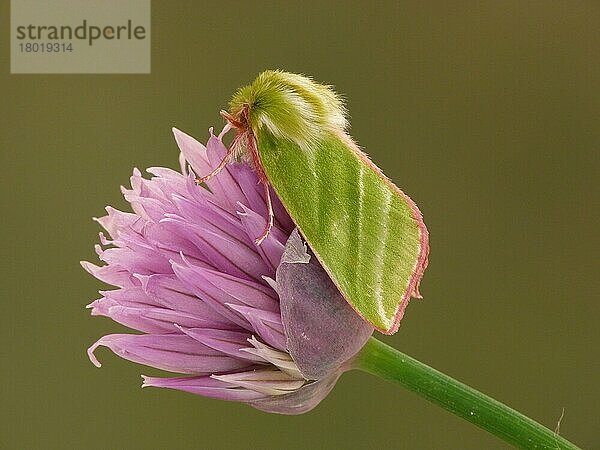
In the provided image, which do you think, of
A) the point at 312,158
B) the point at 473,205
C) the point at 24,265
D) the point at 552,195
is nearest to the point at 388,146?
the point at 473,205

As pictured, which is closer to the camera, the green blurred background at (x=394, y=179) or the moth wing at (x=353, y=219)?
the moth wing at (x=353, y=219)

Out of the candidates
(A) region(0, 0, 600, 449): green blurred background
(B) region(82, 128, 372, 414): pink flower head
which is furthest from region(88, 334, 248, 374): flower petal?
(A) region(0, 0, 600, 449): green blurred background

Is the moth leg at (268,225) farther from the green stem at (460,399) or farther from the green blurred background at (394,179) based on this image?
the green blurred background at (394,179)

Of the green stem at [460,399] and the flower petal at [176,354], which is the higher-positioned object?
the flower petal at [176,354]

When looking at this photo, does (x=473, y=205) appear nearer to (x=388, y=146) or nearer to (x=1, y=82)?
(x=388, y=146)

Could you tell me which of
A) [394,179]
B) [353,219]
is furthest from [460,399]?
[394,179]

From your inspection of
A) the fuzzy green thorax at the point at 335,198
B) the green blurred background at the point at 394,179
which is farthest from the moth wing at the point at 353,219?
the green blurred background at the point at 394,179
